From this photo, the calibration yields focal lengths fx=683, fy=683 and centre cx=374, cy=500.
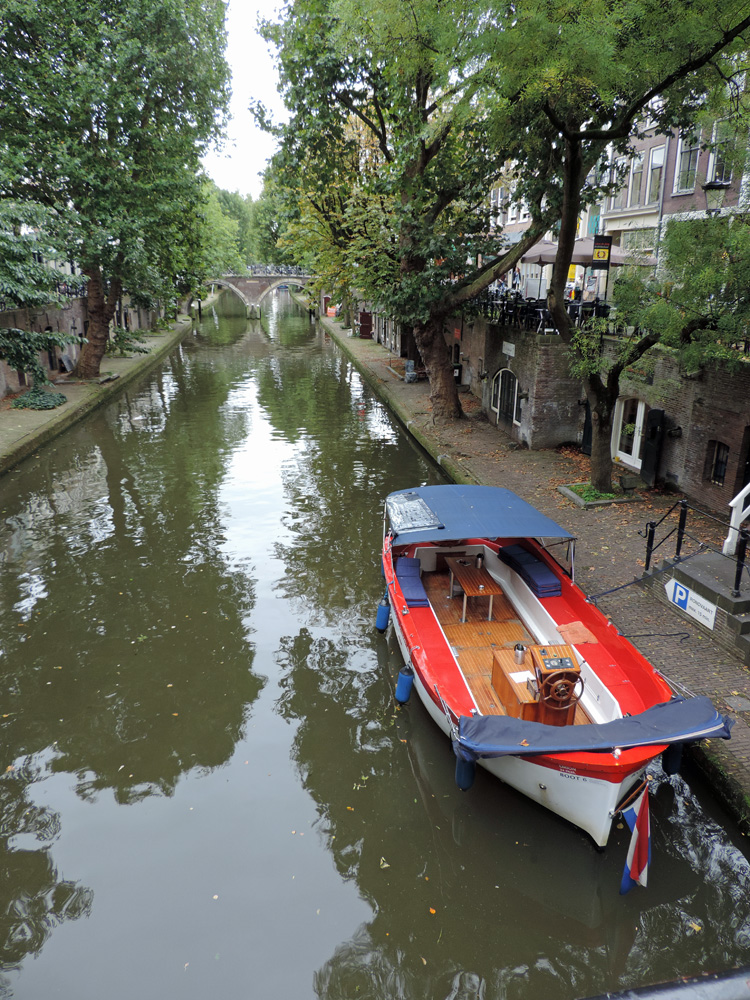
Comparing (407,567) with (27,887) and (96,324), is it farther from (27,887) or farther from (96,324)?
(96,324)

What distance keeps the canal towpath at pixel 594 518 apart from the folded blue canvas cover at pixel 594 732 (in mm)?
993

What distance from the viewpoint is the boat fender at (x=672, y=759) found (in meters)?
6.73

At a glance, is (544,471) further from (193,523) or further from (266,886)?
(266,886)

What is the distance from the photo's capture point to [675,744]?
6586mm

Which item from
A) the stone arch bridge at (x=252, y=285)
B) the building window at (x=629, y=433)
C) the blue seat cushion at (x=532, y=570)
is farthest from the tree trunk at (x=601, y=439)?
the stone arch bridge at (x=252, y=285)

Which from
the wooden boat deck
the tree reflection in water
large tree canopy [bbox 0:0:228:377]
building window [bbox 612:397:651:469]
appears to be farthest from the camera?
large tree canopy [bbox 0:0:228:377]

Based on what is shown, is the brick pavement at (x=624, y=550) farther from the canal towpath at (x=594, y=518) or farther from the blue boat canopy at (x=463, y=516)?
the blue boat canopy at (x=463, y=516)

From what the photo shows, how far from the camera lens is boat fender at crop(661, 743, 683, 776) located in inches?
265

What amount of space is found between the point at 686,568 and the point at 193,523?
9885 mm

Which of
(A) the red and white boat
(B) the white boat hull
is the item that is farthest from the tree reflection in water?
(B) the white boat hull

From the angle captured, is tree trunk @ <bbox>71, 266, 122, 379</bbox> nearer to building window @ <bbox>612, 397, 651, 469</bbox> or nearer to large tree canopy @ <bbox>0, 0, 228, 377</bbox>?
large tree canopy @ <bbox>0, 0, 228, 377</bbox>

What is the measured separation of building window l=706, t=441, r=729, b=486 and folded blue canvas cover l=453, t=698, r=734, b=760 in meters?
8.14

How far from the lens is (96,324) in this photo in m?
28.7

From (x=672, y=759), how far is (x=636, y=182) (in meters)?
26.9
